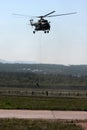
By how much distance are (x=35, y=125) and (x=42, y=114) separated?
4.12 meters

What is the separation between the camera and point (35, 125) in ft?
63.5

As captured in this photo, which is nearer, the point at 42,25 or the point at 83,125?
the point at 83,125

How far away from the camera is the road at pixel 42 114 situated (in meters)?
22.2

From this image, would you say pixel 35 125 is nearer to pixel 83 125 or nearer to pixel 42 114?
pixel 83 125

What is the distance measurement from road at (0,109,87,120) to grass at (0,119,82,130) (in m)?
1.46

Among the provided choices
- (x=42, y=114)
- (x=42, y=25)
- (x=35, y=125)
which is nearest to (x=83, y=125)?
(x=35, y=125)

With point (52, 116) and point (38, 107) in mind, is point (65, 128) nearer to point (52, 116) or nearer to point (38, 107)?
point (52, 116)

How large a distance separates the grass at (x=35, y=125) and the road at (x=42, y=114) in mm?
1465

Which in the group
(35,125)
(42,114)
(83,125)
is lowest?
(42,114)

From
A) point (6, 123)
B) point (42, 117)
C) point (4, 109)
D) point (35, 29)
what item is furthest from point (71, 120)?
point (35, 29)

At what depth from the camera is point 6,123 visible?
19.6 metres

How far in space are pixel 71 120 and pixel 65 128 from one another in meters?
2.36

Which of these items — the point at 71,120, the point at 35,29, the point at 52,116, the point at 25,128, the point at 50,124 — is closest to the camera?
the point at 25,128

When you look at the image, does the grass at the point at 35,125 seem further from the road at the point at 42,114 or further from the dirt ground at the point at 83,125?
the road at the point at 42,114
